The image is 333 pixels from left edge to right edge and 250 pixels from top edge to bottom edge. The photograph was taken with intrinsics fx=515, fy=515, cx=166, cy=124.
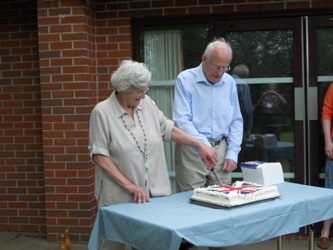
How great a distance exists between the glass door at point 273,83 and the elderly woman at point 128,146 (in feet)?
6.41

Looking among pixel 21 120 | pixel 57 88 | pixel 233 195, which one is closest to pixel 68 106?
pixel 57 88

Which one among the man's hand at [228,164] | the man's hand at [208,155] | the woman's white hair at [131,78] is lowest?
the man's hand at [228,164]

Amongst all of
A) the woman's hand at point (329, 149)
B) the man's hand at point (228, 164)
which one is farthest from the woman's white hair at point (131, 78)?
the woman's hand at point (329, 149)

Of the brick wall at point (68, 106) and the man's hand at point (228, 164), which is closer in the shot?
the man's hand at point (228, 164)

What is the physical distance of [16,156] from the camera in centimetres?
575

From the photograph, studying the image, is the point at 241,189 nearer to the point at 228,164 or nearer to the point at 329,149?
the point at 228,164

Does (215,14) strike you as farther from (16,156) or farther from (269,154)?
(16,156)

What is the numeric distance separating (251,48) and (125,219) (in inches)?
116

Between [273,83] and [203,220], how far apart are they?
2.84 metres

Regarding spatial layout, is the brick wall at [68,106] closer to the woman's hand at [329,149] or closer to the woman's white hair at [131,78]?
the woman's white hair at [131,78]

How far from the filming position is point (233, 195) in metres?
3.10

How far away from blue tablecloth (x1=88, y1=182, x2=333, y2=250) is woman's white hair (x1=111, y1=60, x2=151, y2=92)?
763 millimetres

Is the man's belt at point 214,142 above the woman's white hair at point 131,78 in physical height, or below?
below

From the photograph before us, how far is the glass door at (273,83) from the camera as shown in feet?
17.3
